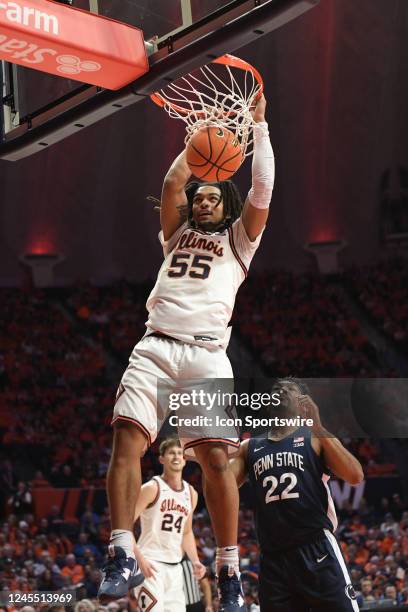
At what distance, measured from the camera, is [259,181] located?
5031mm

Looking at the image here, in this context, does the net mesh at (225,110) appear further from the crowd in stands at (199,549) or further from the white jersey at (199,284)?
the crowd in stands at (199,549)

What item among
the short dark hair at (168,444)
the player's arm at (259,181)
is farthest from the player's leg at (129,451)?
the short dark hair at (168,444)

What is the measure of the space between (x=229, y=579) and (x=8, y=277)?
1812 cm

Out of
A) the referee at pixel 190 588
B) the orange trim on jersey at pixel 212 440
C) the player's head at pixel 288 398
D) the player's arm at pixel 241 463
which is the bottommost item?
the referee at pixel 190 588

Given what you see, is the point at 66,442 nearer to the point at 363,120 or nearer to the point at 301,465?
the point at 363,120

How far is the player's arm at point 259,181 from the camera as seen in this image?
16.5 feet

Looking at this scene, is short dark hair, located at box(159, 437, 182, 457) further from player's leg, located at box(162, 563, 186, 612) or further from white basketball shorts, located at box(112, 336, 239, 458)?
white basketball shorts, located at box(112, 336, 239, 458)

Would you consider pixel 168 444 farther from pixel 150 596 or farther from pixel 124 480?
pixel 124 480

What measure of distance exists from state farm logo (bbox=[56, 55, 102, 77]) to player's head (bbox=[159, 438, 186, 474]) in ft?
13.1

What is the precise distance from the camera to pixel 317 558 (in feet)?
17.6

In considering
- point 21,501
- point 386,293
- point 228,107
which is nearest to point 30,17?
point 228,107

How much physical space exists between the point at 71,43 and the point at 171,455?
4.36 metres

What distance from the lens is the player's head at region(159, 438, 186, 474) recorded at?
8.32 m

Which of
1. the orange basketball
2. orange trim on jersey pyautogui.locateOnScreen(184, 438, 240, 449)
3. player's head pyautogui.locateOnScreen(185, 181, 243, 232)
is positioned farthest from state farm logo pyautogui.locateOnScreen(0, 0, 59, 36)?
orange trim on jersey pyautogui.locateOnScreen(184, 438, 240, 449)
